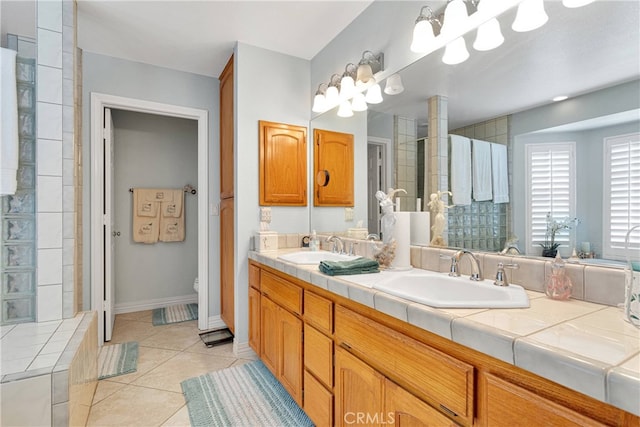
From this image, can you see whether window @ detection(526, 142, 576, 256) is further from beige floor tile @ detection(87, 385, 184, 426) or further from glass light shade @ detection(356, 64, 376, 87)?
beige floor tile @ detection(87, 385, 184, 426)

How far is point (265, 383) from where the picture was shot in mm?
2029

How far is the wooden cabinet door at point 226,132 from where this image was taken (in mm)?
2621

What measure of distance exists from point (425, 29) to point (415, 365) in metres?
1.52

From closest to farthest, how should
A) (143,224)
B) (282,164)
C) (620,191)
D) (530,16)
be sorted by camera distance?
1. (620,191)
2. (530,16)
3. (282,164)
4. (143,224)

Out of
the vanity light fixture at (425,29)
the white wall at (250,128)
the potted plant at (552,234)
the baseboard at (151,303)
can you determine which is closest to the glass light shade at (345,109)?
the white wall at (250,128)

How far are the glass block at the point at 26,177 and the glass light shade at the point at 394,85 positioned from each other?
7.15 feet

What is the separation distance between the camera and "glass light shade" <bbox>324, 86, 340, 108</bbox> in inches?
90.9

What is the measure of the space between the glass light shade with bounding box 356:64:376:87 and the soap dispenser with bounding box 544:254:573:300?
150 centimetres

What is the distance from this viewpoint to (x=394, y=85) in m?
1.82

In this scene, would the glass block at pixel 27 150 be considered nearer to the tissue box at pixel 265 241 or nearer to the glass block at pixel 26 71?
the glass block at pixel 26 71

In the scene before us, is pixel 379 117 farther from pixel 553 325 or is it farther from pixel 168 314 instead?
pixel 168 314

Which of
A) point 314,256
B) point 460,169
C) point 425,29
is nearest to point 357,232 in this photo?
point 314,256

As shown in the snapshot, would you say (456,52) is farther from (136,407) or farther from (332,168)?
(136,407)

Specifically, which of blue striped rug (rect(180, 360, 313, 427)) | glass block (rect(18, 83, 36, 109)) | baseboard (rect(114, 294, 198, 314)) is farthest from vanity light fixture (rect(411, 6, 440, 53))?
baseboard (rect(114, 294, 198, 314))
